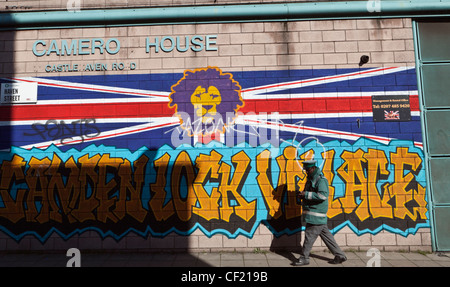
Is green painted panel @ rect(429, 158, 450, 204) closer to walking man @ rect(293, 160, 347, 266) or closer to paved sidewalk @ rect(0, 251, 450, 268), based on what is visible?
paved sidewalk @ rect(0, 251, 450, 268)

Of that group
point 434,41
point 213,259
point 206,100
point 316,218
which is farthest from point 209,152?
point 434,41

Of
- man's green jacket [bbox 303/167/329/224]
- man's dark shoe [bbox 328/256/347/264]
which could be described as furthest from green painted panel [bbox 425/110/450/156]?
man's dark shoe [bbox 328/256/347/264]

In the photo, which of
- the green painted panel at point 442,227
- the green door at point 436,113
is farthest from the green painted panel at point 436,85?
the green painted panel at point 442,227

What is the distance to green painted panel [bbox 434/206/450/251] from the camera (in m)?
Result: 5.71

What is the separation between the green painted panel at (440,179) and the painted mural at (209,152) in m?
0.34

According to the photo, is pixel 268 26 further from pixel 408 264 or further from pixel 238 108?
pixel 408 264

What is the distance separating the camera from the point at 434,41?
6203 millimetres

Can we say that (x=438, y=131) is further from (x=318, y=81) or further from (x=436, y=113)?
(x=318, y=81)

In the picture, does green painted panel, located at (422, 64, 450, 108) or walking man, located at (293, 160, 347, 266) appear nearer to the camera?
walking man, located at (293, 160, 347, 266)

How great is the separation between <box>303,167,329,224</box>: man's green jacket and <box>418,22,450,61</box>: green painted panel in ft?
12.2

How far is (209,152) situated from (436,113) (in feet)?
15.7

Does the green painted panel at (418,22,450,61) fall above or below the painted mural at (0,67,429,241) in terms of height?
above

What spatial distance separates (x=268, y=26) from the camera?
6.25 metres

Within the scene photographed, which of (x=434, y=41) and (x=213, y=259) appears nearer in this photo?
(x=213, y=259)
